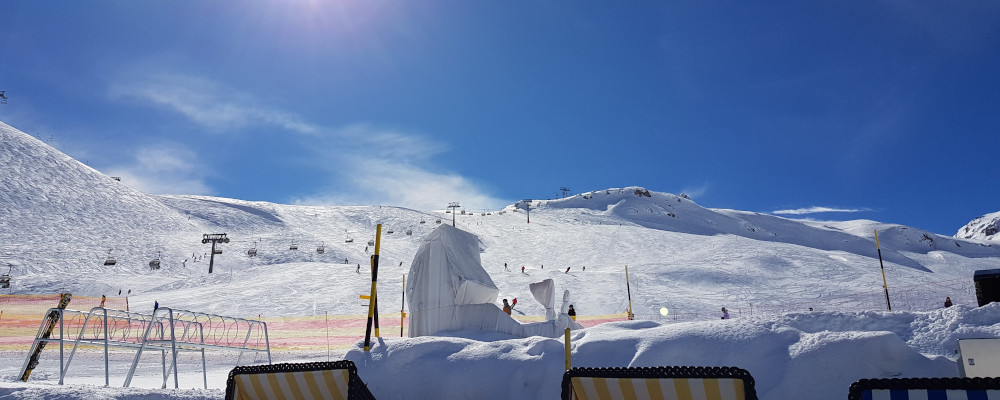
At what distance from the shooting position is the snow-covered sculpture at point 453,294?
50.3 feet

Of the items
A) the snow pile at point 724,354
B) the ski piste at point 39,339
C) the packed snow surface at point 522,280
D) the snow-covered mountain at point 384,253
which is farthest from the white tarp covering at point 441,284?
the snow-covered mountain at point 384,253

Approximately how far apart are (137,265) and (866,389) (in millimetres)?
61904

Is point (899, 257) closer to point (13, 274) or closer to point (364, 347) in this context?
point (364, 347)

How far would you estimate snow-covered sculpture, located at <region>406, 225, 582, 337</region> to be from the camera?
15344mm

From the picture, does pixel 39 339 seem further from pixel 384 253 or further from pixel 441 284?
pixel 384 253

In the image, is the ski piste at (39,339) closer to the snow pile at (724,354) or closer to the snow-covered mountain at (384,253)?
the snow pile at (724,354)

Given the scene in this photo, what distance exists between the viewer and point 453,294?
15883 millimetres

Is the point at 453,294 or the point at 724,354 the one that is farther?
the point at 453,294

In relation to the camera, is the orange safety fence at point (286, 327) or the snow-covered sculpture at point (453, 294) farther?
the orange safety fence at point (286, 327)

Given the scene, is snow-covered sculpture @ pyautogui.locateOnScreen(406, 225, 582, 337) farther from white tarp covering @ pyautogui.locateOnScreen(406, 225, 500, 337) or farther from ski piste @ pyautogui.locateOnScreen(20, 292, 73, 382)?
ski piste @ pyautogui.locateOnScreen(20, 292, 73, 382)

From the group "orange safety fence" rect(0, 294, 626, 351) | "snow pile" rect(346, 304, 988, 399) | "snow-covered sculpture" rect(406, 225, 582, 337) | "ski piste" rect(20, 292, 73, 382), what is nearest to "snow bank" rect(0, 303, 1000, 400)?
"snow pile" rect(346, 304, 988, 399)

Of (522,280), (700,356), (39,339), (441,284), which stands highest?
(522,280)

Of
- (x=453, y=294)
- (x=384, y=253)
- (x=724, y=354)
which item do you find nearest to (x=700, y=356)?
(x=724, y=354)

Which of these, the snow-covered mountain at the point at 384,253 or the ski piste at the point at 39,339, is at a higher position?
the snow-covered mountain at the point at 384,253
